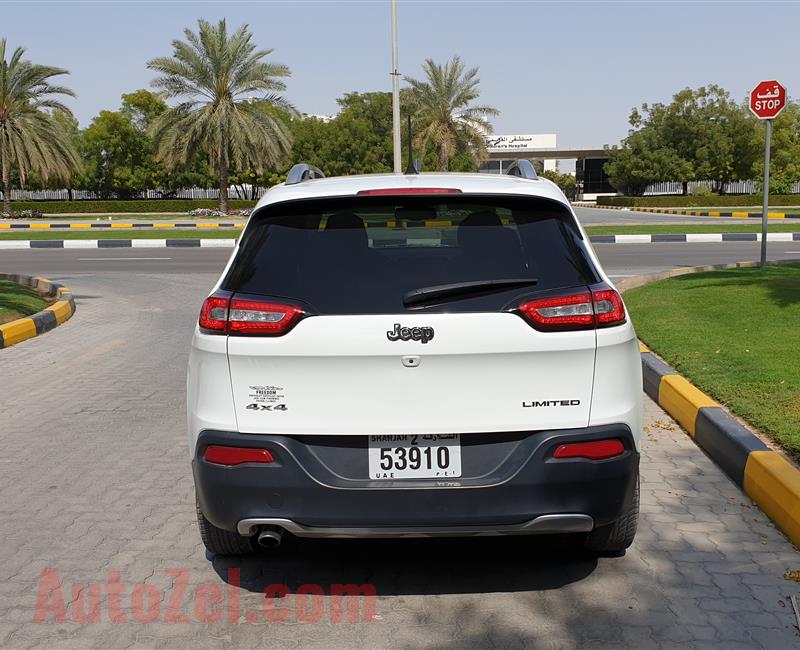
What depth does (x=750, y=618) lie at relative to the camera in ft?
11.2

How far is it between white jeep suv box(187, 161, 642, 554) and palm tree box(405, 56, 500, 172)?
4602 centimetres

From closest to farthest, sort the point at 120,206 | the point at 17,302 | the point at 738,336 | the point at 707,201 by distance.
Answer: the point at 738,336
the point at 17,302
the point at 120,206
the point at 707,201

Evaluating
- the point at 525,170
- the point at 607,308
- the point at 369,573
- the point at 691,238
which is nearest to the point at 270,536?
the point at 369,573

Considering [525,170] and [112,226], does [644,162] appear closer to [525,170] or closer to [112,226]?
[112,226]

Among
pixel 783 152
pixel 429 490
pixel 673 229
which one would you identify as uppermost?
pixel 783 152

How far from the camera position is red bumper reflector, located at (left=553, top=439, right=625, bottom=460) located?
11.0 feet

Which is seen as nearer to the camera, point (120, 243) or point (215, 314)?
point (215, 314)

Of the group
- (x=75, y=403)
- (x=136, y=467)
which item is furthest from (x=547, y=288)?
(x=75, y=403)

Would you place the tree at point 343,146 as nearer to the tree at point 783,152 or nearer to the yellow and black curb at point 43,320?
the tree at point 783,152

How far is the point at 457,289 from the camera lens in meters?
3.33

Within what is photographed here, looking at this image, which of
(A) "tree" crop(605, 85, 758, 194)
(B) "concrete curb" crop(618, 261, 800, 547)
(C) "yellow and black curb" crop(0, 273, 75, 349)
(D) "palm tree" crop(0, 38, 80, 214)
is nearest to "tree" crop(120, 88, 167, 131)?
(D) "palm tree" crop(0, 38, 80, 214)

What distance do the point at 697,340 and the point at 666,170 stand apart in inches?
2347

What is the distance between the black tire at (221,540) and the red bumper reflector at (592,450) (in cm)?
143

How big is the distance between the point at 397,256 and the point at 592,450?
1050 mm
